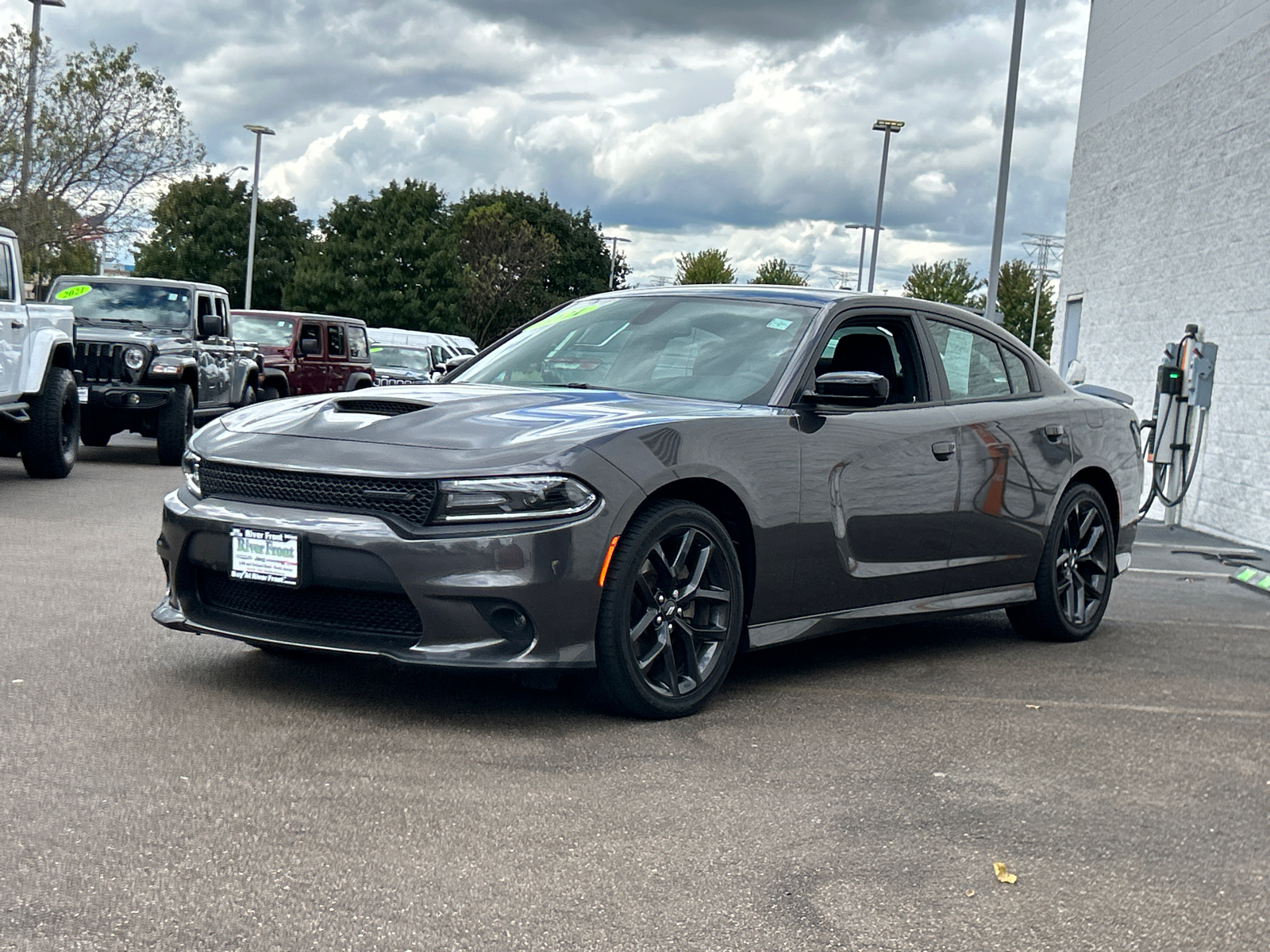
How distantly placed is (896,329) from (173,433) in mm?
10650

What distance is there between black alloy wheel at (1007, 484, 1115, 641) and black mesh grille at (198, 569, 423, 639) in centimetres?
338

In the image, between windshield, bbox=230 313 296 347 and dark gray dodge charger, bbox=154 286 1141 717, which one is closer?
dark gray dodge charger, bbox=154 286 1141 717

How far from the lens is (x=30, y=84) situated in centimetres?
2934

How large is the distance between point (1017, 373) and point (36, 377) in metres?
8.29

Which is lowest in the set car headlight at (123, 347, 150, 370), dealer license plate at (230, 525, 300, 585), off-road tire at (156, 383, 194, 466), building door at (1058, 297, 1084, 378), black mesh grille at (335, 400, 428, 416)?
off-road tire at (156, 383, 194, 466)

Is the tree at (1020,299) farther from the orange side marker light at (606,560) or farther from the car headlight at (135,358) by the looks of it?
the orange side marker light at (606,560)

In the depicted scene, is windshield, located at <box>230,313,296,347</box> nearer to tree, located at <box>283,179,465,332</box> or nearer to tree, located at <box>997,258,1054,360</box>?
tree, located at <box>283,179,465,332</box>

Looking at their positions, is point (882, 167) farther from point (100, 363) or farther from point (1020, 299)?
point (1020, 299)

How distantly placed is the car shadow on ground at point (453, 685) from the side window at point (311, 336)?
17.1 meters

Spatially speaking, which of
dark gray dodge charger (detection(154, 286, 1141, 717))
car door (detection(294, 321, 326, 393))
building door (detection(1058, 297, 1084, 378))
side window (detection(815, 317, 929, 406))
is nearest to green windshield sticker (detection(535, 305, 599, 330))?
dark gray dodge charger (detection(154, 286, 1141, 717))

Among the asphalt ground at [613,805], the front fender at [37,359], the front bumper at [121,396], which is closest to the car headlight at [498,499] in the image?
the asphalt ground at [613,805]

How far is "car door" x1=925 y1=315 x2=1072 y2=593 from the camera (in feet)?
20.7

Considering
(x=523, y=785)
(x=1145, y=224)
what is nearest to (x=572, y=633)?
(x=523, y=785)

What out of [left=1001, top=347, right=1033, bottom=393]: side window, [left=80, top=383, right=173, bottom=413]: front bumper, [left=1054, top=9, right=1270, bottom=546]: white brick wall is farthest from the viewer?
[left=80, top=383, right=173, bottom=413]: front bumper
